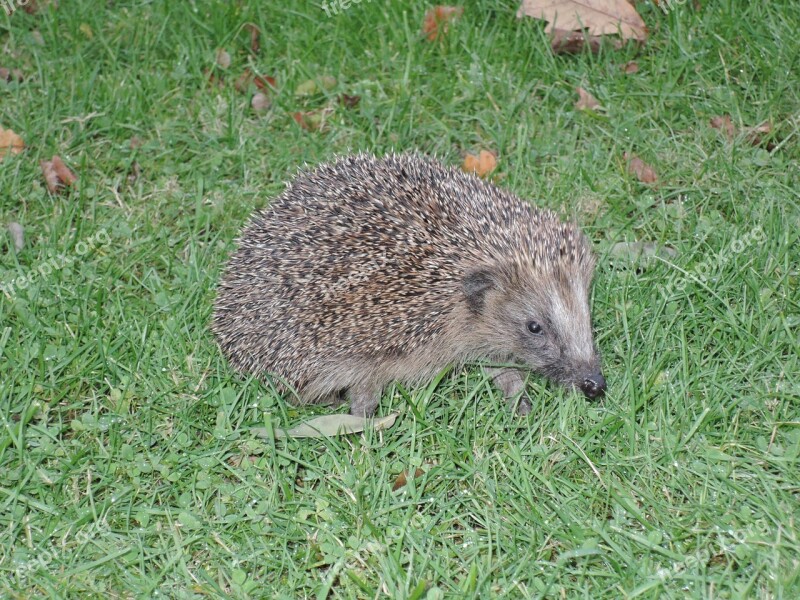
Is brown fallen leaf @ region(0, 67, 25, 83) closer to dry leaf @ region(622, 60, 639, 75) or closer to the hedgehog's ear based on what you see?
the hedgehog's ear

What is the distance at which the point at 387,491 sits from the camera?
4.41m

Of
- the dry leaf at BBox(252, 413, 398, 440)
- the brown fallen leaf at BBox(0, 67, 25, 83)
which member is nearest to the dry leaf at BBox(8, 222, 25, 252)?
the brown fallen leaf at BBox(0, 67, 25, 83)

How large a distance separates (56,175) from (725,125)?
14.5 ft

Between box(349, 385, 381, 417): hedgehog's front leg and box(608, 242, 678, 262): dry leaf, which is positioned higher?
box(608, 242, 678, 262): dry leaf

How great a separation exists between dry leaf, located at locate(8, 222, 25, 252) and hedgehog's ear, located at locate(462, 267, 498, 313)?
2845 millimetres

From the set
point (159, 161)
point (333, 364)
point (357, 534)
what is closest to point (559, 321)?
point (333, 364)

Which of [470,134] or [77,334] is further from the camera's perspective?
[470,134]

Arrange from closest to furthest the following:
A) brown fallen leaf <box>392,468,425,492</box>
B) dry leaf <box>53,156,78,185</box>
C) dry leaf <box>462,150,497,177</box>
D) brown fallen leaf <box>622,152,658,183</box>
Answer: brown fallen leaf <box>392,468,425,492</box> → brown fallen leaf <box>622,152,658,183</box> → dry leaf <box>462,150,497,177</box> → dry leaf <box>53,156,78,185</box>

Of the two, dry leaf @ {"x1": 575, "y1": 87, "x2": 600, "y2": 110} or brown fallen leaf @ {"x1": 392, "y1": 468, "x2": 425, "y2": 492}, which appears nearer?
brown fallen leaf @ {"x1": 392, "y1": 468, "x2": 425, "y2": 492}

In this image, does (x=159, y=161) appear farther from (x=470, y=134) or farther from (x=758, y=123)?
(x=758, y=123)

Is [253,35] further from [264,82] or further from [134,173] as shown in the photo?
[134,173]

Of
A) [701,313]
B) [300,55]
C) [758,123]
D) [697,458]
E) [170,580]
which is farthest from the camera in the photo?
[300,55]

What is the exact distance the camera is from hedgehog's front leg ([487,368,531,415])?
16.0ft

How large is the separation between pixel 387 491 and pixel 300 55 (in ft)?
12.3
